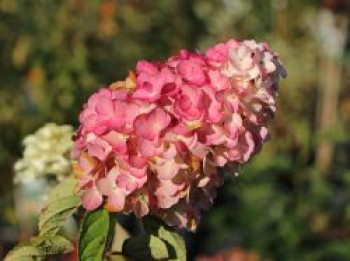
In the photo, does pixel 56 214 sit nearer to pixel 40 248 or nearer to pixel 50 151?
Result: pixel 40 248

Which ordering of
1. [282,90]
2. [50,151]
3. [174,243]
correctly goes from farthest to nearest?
[282,90] → [50,151] → [174,243]

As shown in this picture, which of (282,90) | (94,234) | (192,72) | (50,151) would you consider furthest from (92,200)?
(282,90)

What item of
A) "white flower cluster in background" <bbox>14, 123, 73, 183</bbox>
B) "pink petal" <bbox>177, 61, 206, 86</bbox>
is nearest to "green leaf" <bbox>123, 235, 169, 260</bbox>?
"pink petal" <bbox>177, 61, 206, 86</bbox>

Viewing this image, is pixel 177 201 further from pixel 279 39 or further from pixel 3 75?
pixel 279 39

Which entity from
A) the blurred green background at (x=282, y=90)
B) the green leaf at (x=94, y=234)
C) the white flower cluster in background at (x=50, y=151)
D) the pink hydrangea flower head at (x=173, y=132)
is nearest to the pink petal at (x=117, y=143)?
the pink hydrangea flower head at (x=173, y=132)

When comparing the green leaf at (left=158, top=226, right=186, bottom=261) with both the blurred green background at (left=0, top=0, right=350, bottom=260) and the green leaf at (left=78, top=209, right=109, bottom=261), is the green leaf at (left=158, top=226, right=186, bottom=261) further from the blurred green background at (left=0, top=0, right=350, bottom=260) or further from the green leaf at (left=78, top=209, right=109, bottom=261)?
the blurred green background at (left=0, top=0, right=350, bottom=260)

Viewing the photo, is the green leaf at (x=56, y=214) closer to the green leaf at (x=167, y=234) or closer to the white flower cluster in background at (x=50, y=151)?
the green leaf at (x=167, y=234)

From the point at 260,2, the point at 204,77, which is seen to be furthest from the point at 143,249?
the point at 260,2
